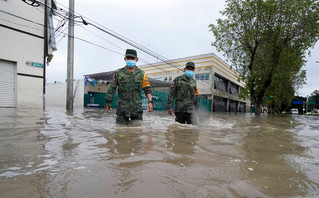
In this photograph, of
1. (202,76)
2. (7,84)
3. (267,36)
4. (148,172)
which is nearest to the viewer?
(148,172)

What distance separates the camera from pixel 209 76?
2302 centimetres

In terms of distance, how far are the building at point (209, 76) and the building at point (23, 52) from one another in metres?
12.8

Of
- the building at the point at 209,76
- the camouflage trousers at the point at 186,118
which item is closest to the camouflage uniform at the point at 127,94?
the camouflage trousers at the point at 186,118

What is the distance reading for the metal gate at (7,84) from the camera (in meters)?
9.11

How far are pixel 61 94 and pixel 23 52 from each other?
1231 cm

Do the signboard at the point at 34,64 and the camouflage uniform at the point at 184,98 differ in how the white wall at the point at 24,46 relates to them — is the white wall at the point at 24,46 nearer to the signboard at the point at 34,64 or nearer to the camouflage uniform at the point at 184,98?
the signboard at the point at 34,64

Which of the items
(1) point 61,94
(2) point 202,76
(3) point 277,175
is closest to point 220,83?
(2) point 202,76

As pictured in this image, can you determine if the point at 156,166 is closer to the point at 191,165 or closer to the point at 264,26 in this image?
the point at 191,165

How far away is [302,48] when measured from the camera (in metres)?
13.0

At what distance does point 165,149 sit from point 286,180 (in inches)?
44.2

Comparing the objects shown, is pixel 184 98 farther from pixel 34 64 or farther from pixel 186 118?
pixel 34 64

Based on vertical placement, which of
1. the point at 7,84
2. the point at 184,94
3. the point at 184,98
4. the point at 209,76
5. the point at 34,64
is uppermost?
the point at 209,76

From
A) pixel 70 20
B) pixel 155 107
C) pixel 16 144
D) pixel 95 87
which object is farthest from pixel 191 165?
pixel 95 87

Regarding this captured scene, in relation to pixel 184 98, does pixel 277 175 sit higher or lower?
lower
